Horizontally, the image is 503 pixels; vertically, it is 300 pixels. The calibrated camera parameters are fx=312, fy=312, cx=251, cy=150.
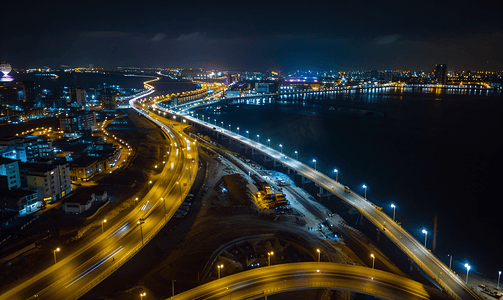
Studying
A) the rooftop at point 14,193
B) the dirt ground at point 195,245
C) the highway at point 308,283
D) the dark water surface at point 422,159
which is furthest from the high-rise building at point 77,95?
the highway at point 308,283

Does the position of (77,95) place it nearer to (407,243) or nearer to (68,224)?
(68,224)

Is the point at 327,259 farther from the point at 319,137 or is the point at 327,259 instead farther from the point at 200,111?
the point at 200,111

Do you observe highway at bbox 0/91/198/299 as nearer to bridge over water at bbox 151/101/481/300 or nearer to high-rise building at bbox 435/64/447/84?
bridge over water at bbox 151/101/481/300

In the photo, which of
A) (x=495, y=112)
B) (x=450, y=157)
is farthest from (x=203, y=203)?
(x=495, y=112)

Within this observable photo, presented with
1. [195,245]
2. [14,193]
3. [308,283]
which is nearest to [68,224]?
[14,193]

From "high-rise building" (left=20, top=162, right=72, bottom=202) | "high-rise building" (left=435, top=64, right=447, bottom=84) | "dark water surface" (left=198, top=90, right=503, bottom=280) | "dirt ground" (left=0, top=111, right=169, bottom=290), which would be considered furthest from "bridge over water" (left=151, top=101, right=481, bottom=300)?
"high-rise building" (left=435, top=64, right=447, bottom=84)
